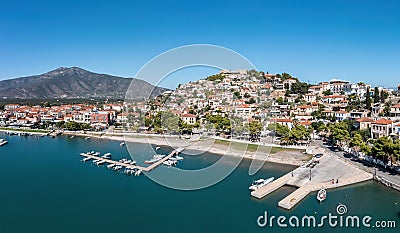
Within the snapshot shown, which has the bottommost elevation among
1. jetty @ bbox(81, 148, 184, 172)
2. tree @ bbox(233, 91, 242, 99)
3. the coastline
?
jetty @ bbox(81, 148, 184, 172)

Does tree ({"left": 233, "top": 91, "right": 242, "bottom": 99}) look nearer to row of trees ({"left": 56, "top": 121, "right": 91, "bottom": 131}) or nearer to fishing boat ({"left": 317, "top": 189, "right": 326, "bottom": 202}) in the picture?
row of trees ({"left": 56, "top": 121, "right": 91, "bottom": 131})

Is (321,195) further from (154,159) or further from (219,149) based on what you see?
(154,159)

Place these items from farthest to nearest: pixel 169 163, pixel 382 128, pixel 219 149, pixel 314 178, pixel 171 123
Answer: pixel 171 123
pixel 219 149
pixel 382 128
pixel 169 163
pixel 314 178

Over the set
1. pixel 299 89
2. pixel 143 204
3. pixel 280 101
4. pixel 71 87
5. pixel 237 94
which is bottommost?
pixel 143 204

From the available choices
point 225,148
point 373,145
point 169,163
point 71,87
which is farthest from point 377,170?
point 71,87

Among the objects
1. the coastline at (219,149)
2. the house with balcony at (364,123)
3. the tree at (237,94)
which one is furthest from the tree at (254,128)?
the tree at (237,94)

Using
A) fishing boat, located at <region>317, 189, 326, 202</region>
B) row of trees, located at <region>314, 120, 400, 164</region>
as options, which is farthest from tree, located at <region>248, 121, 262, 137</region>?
fishing boat, located at <region>317, 189, 326, 202</region>

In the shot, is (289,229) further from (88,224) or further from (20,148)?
(20,148)
